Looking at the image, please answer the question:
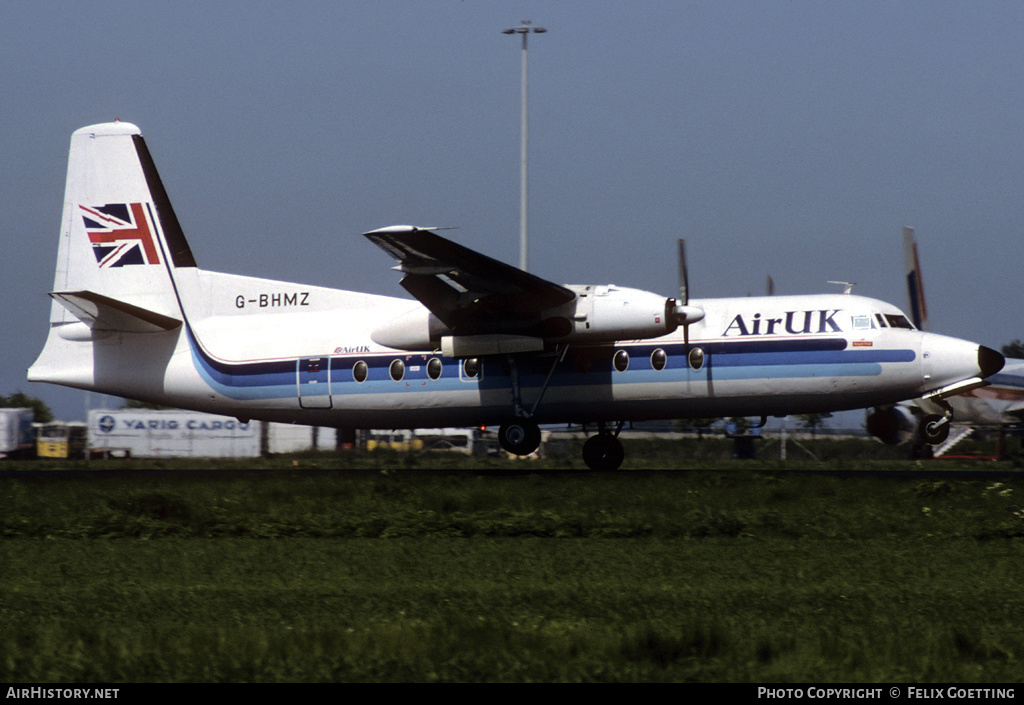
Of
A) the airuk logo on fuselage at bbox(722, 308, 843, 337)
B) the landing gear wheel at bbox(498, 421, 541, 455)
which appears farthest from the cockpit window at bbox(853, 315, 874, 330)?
the landing gear wheel at bbox(498, 421, 541, 455)

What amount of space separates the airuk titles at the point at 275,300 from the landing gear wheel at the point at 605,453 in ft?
23.6

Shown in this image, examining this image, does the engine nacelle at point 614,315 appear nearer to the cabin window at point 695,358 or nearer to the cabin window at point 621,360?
the cabin window at point 621,360

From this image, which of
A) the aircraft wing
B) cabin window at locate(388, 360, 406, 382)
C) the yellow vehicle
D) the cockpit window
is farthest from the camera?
the yellow vehicle

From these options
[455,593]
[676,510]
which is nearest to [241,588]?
[455,593]

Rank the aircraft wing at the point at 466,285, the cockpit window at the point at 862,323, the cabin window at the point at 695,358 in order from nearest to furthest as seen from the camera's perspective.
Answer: the aircraft wing at the point at 466,285
the cockpit window at the point at 862,323
the cabin window at the point at 695,358

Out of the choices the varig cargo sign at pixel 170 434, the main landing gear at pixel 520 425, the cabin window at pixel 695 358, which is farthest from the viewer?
the varig cargo sign at pixel 170 434

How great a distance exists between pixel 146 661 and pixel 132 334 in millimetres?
18481

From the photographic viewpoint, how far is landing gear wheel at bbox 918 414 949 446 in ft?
70.0

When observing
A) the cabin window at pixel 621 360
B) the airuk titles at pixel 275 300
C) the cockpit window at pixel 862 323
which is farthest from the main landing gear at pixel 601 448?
the airuk titles at pixel 275 300

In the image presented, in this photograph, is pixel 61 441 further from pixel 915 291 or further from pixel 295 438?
pixel 915 291

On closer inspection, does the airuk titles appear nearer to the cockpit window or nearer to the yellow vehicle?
the cockpit window

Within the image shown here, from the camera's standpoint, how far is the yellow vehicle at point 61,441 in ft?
149

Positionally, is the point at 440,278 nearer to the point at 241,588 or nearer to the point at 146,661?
the point at 241,588

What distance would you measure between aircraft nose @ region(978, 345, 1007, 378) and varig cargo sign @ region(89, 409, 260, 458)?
31737 mm
